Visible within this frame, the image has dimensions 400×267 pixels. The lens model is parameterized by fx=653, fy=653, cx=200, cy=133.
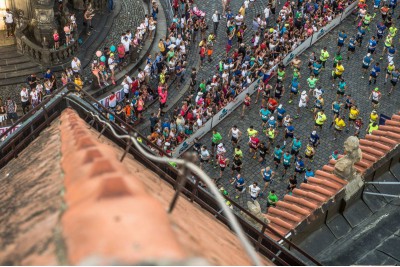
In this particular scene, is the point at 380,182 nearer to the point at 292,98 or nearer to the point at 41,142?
the point at 41,142

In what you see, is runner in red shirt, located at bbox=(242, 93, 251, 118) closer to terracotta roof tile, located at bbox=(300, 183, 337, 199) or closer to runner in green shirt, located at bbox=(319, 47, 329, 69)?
runner in green shirt, located at bbox=(319, 47, 329, 69)

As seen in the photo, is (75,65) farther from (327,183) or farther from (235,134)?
(327,183)

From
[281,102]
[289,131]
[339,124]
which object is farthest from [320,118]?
[281,102]

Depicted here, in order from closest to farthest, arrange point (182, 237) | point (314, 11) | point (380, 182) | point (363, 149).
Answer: point (182, 237) → point (380, 182) → point (363, 149) → point (314, 11)

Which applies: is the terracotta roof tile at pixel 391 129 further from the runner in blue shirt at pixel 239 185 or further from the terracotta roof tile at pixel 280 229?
the runner in blue shirt at pixel 239 185

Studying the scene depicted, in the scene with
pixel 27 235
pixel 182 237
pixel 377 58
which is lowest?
pixel 27 235

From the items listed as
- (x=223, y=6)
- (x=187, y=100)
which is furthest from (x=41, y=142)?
(x=223, y=6)

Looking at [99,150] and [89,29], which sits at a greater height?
[89,29]
